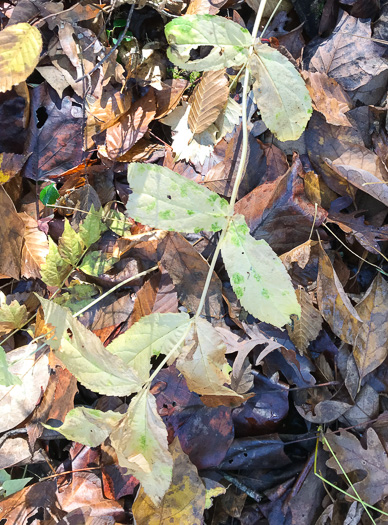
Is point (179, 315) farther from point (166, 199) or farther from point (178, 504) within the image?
point (178, 504)

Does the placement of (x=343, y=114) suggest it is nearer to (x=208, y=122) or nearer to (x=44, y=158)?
(x=208, y=122)

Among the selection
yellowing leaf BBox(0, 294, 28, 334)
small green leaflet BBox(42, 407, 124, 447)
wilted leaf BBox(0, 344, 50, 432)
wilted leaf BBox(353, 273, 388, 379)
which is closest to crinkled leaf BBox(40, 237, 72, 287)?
yellowing leaf BBox(0, 294, 28, 334)

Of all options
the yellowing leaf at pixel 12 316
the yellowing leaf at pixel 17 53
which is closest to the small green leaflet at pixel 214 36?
the yellowing leaf at pixel 17 53

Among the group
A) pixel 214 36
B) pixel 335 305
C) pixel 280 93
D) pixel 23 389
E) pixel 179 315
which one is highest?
pixel 214 36

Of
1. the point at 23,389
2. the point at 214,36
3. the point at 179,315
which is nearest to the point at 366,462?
the point at 179,315

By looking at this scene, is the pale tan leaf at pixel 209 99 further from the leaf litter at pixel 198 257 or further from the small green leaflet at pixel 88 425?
the small green leaflet at pixel 88 425

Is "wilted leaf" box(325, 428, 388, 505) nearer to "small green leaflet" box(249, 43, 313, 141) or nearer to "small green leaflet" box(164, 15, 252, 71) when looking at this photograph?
"small green leaflet" box(249, 43, 313, 141)
